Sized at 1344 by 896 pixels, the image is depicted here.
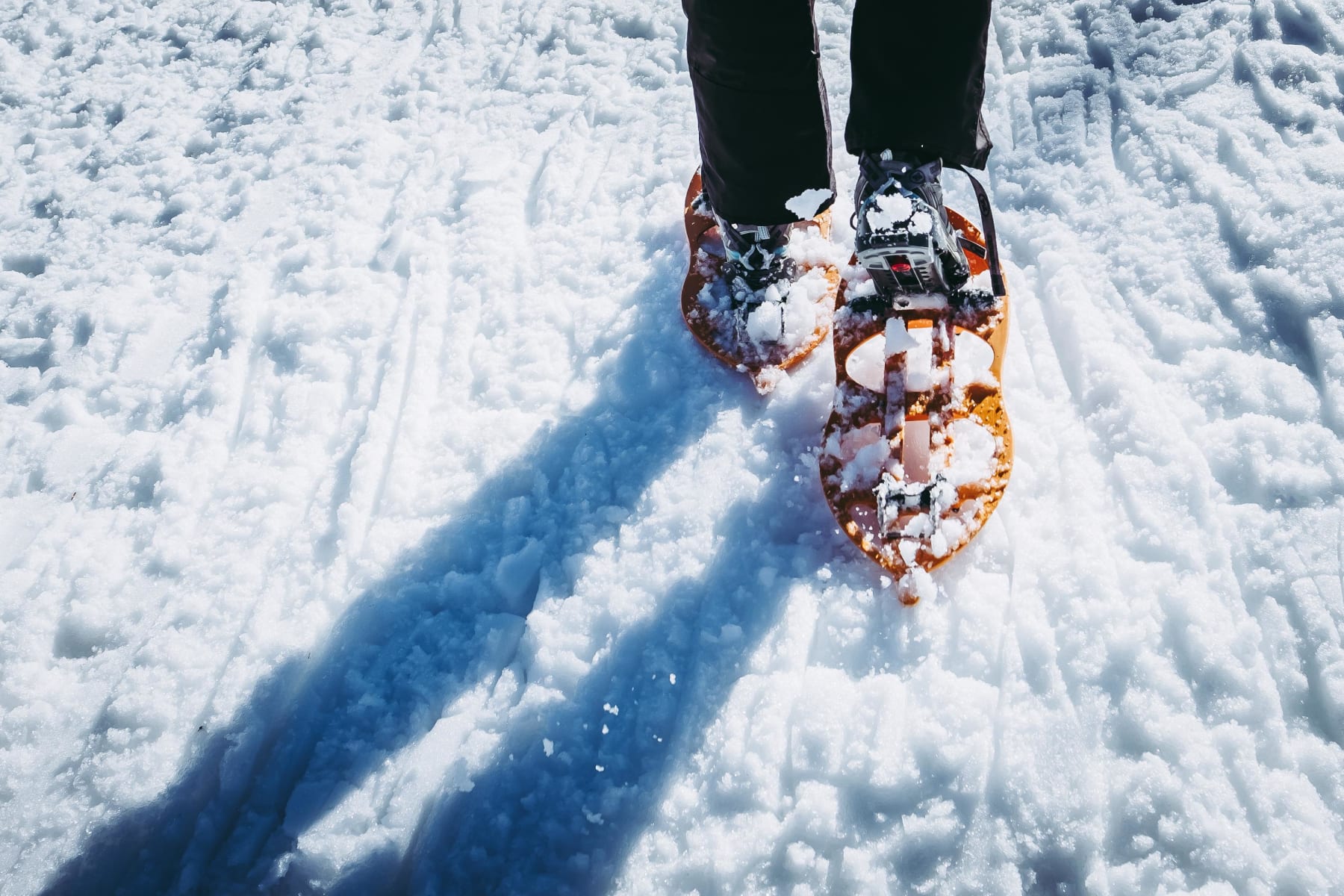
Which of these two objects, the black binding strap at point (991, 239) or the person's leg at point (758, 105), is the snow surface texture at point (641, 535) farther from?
the person's leg at point (758, 105)

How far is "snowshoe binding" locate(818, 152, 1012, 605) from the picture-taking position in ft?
4.77

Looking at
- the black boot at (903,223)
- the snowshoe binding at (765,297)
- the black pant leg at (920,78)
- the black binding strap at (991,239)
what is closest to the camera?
the black pant leg at (920,78)

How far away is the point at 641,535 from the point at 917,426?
63cm

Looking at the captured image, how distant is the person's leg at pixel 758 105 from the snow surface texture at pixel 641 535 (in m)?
0.44

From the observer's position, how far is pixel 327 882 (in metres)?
1.37

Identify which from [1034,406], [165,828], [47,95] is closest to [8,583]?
[165,828]

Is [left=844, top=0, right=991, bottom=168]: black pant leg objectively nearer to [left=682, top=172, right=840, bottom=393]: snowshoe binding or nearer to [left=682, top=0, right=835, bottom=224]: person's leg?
[left=682, top=0, right=835, bottom=224]: person's leg

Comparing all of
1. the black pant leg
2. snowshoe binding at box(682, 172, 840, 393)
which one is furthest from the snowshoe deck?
the black pant leg

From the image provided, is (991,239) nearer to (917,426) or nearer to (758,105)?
(917,426)

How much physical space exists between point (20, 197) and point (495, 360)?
194cm

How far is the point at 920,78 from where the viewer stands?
4.33ft

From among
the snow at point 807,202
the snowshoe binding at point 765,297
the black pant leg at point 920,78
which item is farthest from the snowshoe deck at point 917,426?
the black pant leg at point 920,78

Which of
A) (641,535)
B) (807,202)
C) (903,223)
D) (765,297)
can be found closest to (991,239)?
(903,223)

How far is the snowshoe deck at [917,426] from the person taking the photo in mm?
1503
